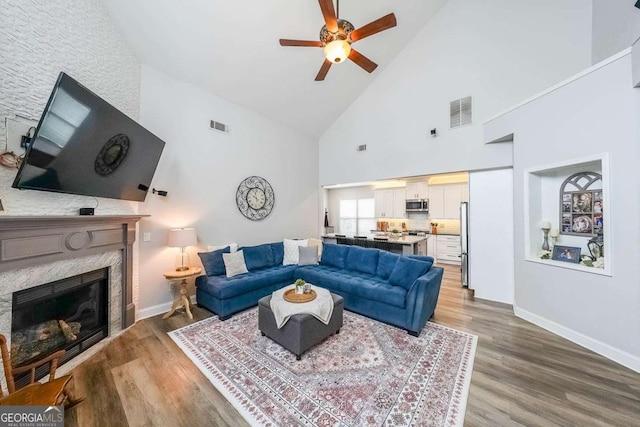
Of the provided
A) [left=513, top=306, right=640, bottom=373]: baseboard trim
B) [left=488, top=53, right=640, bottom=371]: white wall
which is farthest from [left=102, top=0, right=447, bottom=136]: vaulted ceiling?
[left=513, top=306, right=640, bottom=373]: baseboard trim

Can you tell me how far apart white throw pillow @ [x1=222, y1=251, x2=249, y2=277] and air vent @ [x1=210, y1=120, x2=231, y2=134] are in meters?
2.36

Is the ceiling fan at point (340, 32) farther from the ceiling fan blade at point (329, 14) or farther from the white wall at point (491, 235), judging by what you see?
the white wall at point (491, 235)

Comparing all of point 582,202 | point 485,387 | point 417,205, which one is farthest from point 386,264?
point 417,205

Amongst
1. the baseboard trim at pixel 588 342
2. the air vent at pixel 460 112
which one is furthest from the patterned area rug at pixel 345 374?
the air vent at pixel 460 112

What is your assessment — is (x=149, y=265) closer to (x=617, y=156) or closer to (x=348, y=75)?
(x=348, y=75)

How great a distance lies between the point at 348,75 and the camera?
4.83 meters

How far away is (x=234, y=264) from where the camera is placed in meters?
3.74

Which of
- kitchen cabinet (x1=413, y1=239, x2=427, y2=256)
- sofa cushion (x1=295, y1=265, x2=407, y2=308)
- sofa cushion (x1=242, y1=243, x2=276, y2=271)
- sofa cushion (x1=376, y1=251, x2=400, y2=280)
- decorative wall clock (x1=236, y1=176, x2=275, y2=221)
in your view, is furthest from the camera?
kitchen cabinet (x1=413, y1=239, x2=427, y2=256)

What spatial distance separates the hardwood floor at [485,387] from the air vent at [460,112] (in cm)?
350

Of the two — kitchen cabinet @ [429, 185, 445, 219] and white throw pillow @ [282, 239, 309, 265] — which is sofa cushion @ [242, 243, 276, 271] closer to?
white throw pillow @ [282, 239, 309, 265]

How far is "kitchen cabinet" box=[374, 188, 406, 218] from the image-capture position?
706 cm

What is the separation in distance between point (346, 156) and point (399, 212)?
101 inches

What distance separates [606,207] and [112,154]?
5.39 m

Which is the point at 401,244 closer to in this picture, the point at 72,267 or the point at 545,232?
the point at 545,232
